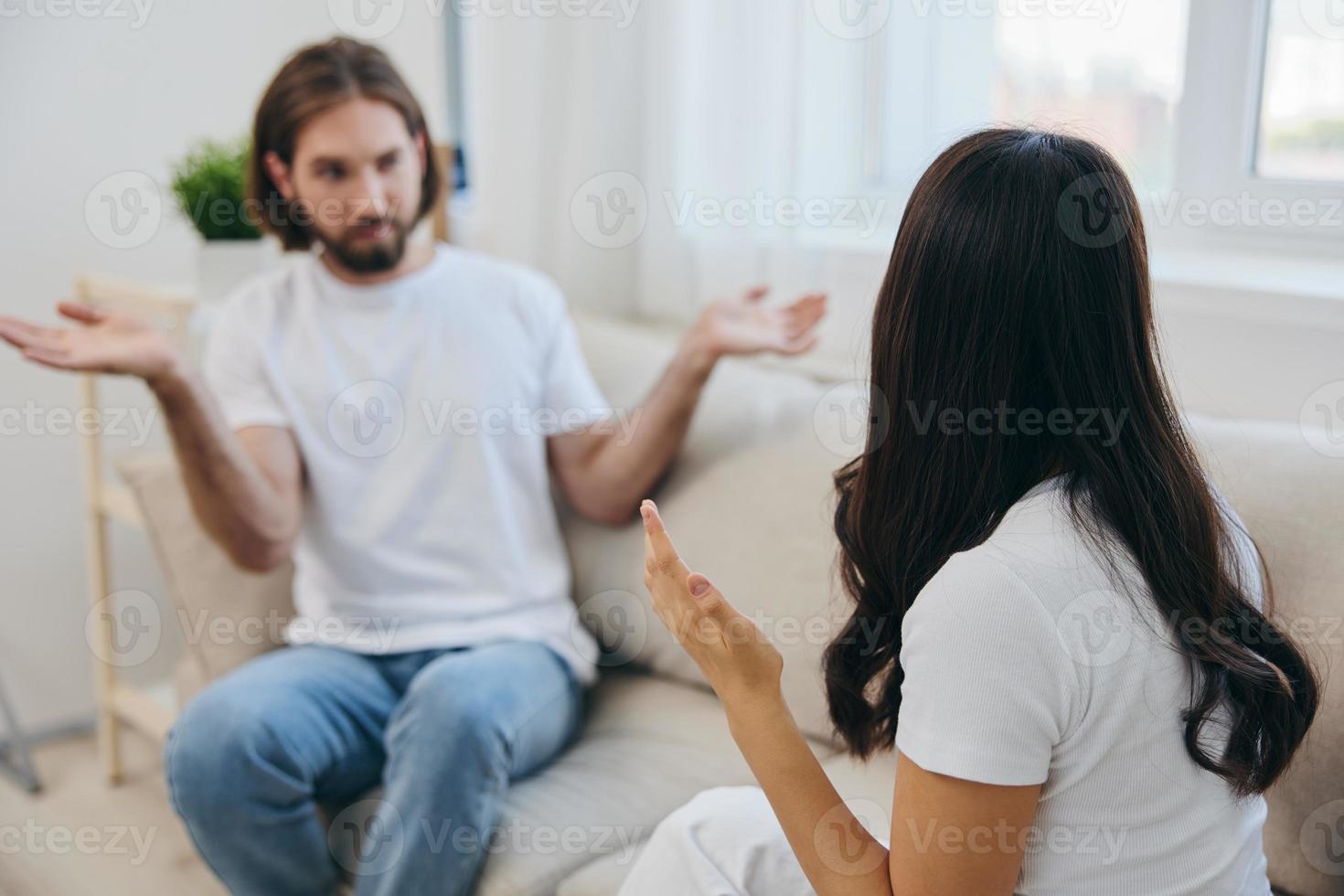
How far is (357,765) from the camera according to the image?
1.50 metres

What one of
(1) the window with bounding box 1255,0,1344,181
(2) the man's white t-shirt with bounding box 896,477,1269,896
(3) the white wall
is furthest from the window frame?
(3) the white wall

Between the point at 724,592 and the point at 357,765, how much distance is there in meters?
0.50

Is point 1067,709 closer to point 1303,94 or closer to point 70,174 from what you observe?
point 1303,94

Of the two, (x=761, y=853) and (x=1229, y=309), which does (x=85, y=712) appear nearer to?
(x=761, y=853)

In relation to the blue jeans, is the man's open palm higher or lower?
higher

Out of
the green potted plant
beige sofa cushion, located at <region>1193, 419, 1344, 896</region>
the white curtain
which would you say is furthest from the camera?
the green potted plant

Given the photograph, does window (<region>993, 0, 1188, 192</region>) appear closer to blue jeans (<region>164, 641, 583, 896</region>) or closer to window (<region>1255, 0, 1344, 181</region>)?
window (<region>1255, 0, 1344, 181</region>)

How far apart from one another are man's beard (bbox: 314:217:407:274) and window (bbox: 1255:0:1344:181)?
3.81 feet

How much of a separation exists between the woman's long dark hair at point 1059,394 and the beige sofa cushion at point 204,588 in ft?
3.63

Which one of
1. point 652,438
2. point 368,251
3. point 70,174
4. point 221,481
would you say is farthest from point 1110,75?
point 70,174

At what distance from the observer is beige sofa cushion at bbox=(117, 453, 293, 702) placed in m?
1.69

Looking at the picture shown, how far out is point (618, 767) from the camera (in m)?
1.46

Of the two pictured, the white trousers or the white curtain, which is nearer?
the white trousers

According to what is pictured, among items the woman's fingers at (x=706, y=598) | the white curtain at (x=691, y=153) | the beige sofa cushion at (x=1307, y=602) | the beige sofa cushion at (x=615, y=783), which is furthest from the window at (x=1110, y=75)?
the woman's fingers at (x=706, y=598)
